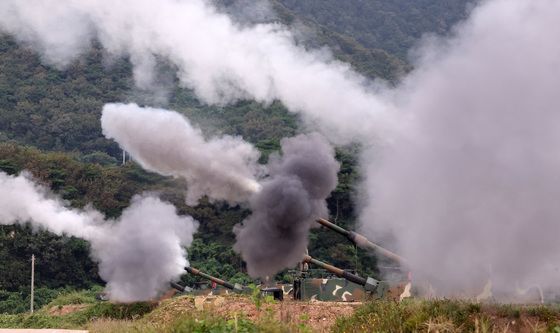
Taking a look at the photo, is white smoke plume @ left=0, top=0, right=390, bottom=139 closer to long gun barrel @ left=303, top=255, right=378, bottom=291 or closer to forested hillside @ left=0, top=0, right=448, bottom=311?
forested hillside @ left=0, top=0, right=448, bottom=311

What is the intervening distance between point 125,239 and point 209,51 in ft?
97.9

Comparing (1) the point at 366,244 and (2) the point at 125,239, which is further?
(2) the point at 125,239

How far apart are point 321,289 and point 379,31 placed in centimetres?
8236

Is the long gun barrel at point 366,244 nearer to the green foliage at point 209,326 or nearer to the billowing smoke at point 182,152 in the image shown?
the billowing smoke at point 182,152

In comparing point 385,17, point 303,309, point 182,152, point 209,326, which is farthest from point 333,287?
point 385,17

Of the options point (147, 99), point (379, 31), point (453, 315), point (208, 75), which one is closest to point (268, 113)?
point (208, 75)

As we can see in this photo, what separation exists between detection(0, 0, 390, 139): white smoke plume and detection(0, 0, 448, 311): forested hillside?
174cm

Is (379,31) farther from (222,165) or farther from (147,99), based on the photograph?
(222,165)

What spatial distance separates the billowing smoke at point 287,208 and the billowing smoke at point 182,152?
3.18 ft

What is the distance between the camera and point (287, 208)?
25625 mm

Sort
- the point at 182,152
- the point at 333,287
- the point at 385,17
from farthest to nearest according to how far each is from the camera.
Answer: the point at 385,17 < the point at 333,287 < the point at 182,152

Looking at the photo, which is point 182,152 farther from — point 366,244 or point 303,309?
point 366,244

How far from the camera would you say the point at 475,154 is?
23.3m

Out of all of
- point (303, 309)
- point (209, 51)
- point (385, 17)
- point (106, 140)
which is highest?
point (385, 17)
